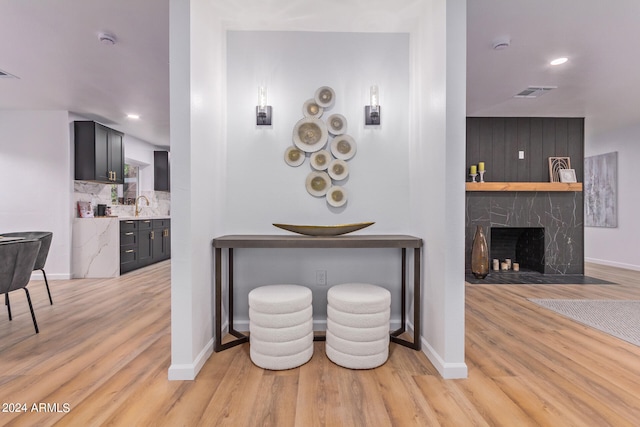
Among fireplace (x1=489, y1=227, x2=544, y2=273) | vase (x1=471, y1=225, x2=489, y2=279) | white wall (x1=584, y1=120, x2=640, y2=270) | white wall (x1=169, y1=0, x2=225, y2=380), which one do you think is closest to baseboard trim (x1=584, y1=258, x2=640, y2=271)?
white wall (x1=584, y1=120, x2=640, y2=270)

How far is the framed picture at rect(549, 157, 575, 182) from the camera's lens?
4902mm

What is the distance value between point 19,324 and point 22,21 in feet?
8.07

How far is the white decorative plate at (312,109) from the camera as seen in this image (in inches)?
99.3

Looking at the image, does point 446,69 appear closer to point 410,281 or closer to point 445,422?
point 410,281

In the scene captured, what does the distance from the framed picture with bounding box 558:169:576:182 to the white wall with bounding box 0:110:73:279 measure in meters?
7.33

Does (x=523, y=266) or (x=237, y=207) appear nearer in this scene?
(x=237, y=207)

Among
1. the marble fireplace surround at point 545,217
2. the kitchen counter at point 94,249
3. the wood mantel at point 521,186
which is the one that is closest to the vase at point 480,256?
the marble fireplace surround at point 545,217

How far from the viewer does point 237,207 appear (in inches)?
100.0

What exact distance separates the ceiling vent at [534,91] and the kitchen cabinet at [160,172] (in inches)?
260

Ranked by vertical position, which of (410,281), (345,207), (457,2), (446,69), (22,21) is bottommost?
(410,281)

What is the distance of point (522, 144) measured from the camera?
493cm

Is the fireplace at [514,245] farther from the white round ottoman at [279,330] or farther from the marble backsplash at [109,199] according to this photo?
the marble backsplash at [109,199]

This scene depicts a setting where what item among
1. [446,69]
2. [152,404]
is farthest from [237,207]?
[446,69]

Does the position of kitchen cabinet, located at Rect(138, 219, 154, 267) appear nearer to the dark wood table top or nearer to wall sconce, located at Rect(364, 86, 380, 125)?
the dark wood table top
